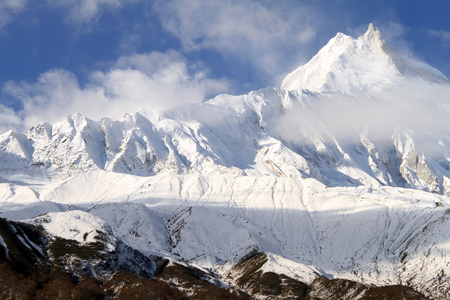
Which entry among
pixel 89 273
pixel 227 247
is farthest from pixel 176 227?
pixel 89 273

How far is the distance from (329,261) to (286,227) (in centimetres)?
2998

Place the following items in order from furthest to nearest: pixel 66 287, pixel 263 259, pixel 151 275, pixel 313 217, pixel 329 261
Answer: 1. pixel 313 217
2. pixel 329 261
3. pixel 263 259
4. pixel 151 275
5. pixel 66 287

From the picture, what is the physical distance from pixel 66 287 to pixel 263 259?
66.2 meters

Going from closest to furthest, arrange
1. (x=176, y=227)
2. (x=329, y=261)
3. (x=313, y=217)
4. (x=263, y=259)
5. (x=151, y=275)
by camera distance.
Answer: (x=151, y=275) → (x=263, y=259) → (x=329, y=261) → (x=176, y=227) → (x=313, y=217)

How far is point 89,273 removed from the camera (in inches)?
4498

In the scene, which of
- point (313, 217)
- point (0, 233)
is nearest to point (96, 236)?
point (0, 233)

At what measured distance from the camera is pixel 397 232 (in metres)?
177

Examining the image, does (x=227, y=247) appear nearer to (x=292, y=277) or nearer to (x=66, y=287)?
(x=292, y=277)

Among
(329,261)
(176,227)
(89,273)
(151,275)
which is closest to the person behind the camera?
(89,273)

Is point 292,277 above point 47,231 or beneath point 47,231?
beneath

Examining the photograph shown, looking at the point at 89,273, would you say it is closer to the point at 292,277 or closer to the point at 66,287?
the point at 66,287

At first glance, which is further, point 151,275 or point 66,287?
point 151,275

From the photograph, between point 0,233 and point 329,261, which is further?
point 329,261

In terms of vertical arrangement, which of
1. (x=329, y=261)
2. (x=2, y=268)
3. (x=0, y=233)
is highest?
(x=0, y=233)
